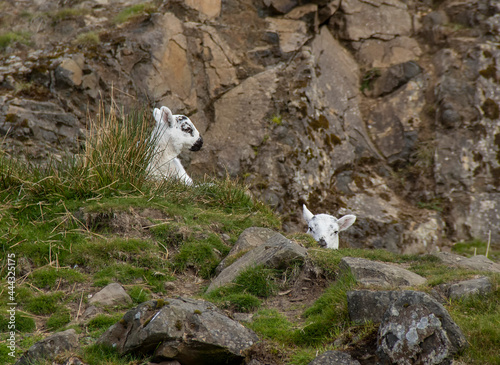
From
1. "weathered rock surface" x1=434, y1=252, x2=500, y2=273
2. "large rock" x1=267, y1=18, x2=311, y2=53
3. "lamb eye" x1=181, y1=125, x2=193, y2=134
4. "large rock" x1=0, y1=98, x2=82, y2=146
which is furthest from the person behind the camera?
"large rock" x1=267, y1=18, x2=311, y2=53

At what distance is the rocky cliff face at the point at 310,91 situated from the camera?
46.8ft

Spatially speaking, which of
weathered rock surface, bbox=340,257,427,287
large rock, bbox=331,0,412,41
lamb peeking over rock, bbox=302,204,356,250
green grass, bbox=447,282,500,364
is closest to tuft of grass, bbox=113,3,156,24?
large rock, bbox=331,0,412,41

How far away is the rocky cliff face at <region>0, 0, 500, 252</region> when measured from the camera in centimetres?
1425

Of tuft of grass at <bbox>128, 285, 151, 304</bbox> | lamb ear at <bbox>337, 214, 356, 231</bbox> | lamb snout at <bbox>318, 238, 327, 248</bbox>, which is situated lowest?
lamb ear at <bbox>337, 214, 356, 231</bbox>

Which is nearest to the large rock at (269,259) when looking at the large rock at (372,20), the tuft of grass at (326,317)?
the tuft of grass at (326,317)

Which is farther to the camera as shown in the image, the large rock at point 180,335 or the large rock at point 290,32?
the large rock at point 290,32

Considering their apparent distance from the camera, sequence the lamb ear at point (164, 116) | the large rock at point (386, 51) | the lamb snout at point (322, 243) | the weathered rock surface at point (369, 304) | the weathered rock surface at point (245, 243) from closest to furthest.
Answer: the weathered rock surface at point (369, 304), the weathered rock surface at point (245, 243), the lamb snout at point (322, 243), the lamb ear at point (164, 116), the large rock at point (386, 51)

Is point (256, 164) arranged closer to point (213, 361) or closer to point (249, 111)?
point (249, 111)

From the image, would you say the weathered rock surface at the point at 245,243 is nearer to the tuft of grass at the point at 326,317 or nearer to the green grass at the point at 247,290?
the green grass at the point at 247,290

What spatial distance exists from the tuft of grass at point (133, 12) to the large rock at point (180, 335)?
12.8 meters

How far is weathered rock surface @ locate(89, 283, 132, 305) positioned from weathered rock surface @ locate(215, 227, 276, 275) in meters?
1.65

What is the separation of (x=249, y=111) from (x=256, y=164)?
5.79 feet

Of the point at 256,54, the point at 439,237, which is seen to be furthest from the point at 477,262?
the point at 256,54

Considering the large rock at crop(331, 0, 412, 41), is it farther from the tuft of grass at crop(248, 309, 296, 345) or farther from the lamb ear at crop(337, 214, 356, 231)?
the tuft of grass at crop(248, 309, 296, 345)
